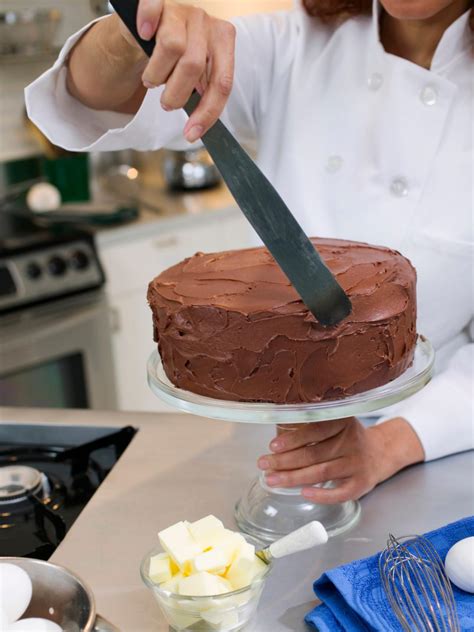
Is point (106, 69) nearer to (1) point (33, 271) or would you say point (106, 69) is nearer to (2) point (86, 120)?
(2) point (86, 120)

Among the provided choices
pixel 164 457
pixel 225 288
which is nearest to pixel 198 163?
pixel 164 457

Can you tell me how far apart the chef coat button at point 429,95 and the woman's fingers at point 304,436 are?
1.57 ft

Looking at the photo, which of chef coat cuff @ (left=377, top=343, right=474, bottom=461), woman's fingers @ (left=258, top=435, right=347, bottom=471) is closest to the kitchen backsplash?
chef coat cuff @ (left=377, top=343, right=474, bottom=461)

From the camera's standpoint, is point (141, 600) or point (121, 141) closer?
point (141, 600)

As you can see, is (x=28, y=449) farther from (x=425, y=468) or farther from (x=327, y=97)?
(x=327, y=97)

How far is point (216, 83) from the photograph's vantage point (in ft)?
2.77

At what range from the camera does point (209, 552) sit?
2.54 ft

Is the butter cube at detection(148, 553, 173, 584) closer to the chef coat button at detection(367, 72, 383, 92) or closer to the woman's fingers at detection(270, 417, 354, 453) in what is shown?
the woman's fingers at detection(270, 417, 354, 453)

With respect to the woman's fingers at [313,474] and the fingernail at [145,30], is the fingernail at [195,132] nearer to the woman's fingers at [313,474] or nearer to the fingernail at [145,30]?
the fingernail at [145,30]

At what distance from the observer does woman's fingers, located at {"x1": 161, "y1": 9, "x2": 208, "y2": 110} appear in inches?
31.8

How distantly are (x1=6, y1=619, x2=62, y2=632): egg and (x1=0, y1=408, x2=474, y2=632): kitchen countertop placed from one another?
0.33ft

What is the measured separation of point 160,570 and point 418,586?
0.23 meters

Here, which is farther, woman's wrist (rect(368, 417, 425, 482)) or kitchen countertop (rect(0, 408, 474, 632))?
woman's wrist (rect(368, 417, 425, 482))

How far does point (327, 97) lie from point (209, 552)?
744 millimetres
